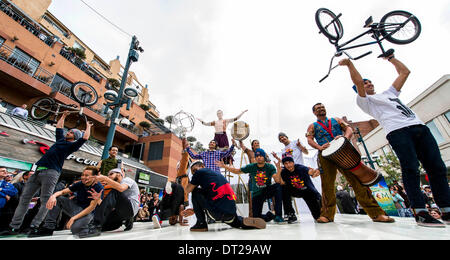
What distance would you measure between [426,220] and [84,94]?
33.1 feet

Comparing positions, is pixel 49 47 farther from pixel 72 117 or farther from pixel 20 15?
pixel 72 117

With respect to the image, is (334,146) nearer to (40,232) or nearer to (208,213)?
(208,213)

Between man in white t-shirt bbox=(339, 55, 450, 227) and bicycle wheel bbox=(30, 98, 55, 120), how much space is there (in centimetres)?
1235

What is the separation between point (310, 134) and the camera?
126 inches

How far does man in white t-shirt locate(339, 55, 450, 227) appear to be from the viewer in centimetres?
217

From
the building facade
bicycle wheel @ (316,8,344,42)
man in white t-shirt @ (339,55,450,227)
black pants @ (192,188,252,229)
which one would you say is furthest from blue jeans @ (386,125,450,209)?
the building facade

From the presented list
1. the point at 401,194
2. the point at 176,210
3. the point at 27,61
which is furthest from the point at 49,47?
the point at 401,194

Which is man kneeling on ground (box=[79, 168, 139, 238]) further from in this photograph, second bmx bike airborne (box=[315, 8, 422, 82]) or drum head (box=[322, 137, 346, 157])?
second bmx bike airborne (box=[315, 8, 422, 82])

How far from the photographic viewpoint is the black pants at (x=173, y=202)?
14.3 feet

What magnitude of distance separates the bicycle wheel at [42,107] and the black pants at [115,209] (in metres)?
8.70

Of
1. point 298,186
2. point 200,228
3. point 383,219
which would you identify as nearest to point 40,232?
point 200,228

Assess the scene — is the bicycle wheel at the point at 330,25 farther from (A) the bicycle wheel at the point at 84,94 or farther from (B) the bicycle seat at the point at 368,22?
(A) the bicycle wheel at the point at 84,94

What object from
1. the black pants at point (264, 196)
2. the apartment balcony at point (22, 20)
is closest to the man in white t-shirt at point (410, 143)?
the black pants at point (264, 196)
